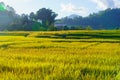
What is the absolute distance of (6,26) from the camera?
95062mm

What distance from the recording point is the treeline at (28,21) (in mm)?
92312

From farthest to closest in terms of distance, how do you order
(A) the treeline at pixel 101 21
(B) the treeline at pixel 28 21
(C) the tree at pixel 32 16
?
(A) the treeline at pixel 101 21
(C) the tree at pixel 32 16
(B) the treeline at pixel 28 21

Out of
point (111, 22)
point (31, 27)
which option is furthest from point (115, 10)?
point (31, 27)

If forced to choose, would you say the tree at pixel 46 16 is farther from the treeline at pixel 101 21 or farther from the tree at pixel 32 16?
the treeline at pixel 101 21

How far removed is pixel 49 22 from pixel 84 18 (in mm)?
69782

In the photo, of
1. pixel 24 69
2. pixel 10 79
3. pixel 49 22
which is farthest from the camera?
pixel 49 22

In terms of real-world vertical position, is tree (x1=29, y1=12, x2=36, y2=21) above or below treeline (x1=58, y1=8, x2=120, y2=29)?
above

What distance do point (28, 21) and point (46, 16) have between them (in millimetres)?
14259

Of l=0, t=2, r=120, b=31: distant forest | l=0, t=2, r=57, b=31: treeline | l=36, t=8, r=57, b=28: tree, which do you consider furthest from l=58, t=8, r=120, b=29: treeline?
l=36, t=8, r=57, b=28: tree

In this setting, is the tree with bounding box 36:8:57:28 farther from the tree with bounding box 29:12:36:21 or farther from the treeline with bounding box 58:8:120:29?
the treeline with bounding box 58:8:120:29

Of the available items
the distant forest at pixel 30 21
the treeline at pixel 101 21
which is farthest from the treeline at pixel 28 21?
the treeline at pixel 101 21

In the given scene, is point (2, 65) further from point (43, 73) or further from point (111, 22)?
point (111, 22)

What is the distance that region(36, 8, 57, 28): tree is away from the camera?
354 feet

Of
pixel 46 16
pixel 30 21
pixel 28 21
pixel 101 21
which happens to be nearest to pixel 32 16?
pixel 46 16
